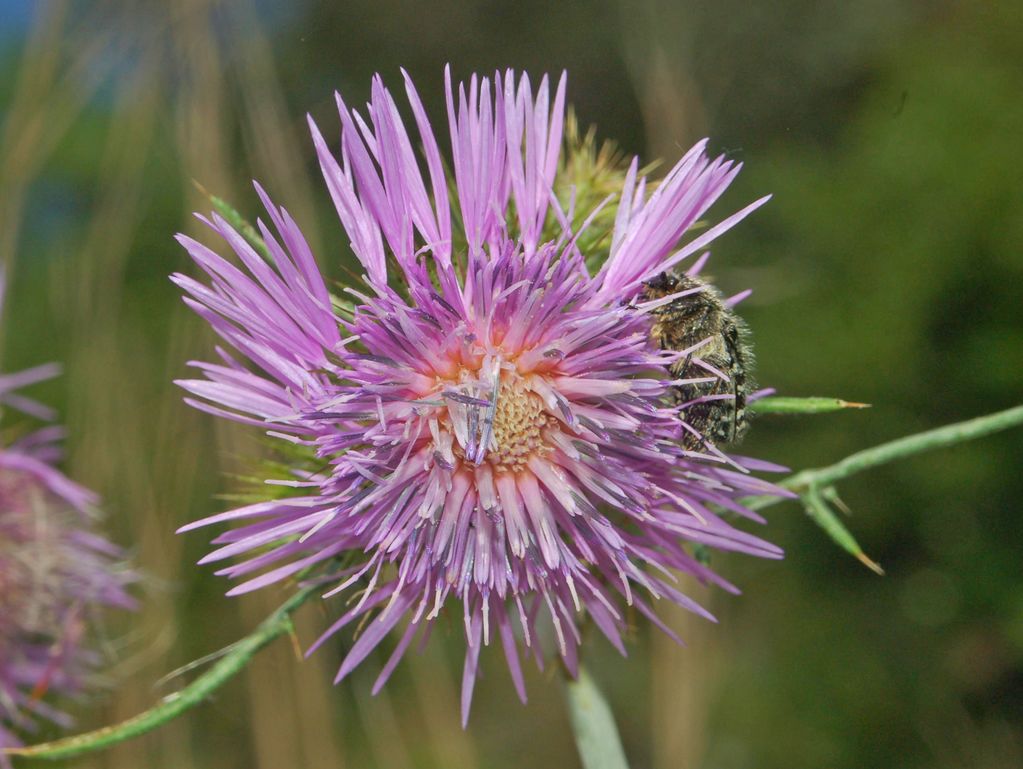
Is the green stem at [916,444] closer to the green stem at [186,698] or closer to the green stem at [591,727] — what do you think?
the green stem at [591,727]

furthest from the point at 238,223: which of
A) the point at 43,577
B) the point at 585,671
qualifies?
the point at 43,577

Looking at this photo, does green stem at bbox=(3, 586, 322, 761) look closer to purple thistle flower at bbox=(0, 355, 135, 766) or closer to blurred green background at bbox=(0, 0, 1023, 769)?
purple thistle flower at bbox=(0, 355, 135, 766)

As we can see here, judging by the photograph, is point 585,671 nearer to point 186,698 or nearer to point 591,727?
point 591,727

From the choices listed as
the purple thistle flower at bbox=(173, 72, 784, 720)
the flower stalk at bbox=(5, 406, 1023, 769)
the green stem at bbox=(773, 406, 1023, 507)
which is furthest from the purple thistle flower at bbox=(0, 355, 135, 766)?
the green stem at bbox=(773, 406, 1023, 507)

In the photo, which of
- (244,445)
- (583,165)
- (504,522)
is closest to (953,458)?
(244,445)

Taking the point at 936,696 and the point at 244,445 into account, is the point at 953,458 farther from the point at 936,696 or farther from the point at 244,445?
the point at 244,445
